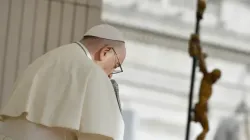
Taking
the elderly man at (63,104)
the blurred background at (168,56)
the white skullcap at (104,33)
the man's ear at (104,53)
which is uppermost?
the white skullcap at (104,33)

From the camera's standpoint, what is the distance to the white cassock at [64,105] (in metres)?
2.71

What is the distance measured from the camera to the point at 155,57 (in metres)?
5.67

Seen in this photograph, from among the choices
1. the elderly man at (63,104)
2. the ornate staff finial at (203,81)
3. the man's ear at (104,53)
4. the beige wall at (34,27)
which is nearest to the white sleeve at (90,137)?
the elderly man at (63,104)

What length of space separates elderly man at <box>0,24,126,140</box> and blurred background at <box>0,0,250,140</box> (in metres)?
1.81

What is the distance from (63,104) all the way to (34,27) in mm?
1925

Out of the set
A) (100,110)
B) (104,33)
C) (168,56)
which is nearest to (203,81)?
(104,33)

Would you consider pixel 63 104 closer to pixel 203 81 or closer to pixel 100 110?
pixel 100 110

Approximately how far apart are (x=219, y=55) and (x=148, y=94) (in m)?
0.79

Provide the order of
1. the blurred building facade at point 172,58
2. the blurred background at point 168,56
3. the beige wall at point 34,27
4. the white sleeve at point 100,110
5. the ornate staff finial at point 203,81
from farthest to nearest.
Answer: the blurred building facade at point 172,58, the blurred background at point 168,56, the beige wall at point 34,27, the ornate staff finial at point 203,81, the white sleeve at point 100,110

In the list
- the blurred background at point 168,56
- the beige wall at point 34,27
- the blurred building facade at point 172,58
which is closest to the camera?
the beige wall at point 34,27

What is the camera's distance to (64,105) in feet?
9.04

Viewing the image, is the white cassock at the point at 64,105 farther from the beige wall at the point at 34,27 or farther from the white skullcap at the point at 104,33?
the beige wall at the point at 34,27

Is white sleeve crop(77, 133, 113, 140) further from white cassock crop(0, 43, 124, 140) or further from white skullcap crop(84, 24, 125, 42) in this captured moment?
white skullcap crop(84, 24, 125, 42)

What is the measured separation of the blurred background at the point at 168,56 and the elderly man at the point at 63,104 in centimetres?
181
